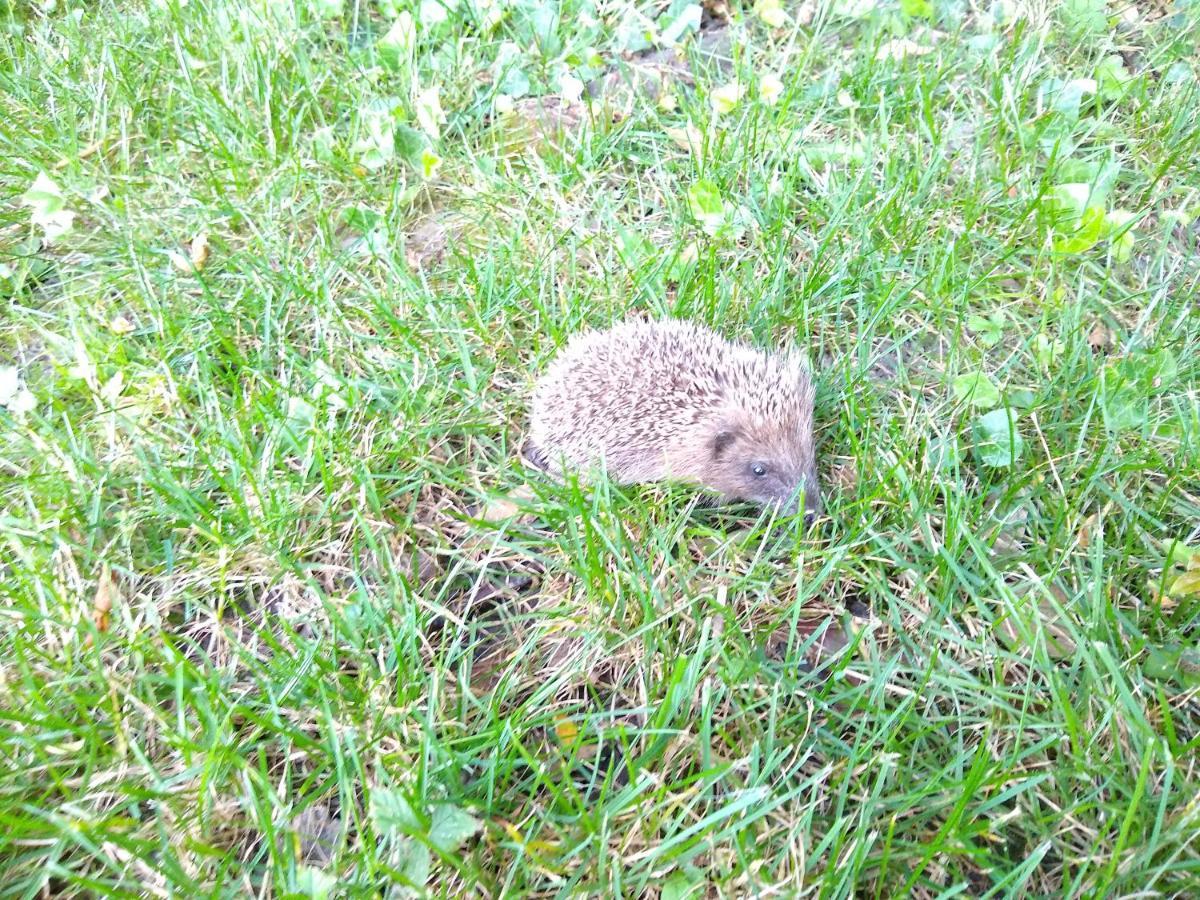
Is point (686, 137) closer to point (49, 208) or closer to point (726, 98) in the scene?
point (726, 98)

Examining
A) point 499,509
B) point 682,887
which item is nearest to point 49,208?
point 499,509

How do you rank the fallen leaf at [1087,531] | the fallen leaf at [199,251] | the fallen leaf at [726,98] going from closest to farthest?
the fallen leaf at [1087,531]
the fallen leaf at [199,251]
the fallen leaf at [726,98]

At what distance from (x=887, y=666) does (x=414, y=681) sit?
135 cm

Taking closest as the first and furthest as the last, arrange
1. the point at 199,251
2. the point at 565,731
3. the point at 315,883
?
the point at 315,883
the point at 565,731
the point at 199,251

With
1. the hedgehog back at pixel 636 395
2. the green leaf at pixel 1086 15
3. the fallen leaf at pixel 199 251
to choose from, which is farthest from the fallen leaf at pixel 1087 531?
the fallen leaf at pixel 199 251

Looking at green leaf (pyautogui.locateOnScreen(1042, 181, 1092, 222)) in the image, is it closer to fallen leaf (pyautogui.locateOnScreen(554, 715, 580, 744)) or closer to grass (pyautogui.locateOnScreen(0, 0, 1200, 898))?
grass (pyautogui.locateOnScreen(0, 0, 1200, 898))

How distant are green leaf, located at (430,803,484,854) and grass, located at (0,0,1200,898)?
0.01 m

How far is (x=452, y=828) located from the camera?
1.97 meters

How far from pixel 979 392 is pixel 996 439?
0.70ft

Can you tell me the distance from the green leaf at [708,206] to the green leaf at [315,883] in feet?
9.09

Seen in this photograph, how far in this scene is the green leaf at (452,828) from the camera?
1.96 m

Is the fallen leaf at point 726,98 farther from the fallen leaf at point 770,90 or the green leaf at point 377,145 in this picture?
the green leaf at point 377,145

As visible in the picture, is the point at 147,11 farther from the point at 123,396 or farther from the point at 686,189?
the point at 686,189

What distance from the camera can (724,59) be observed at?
4332 millimetres
